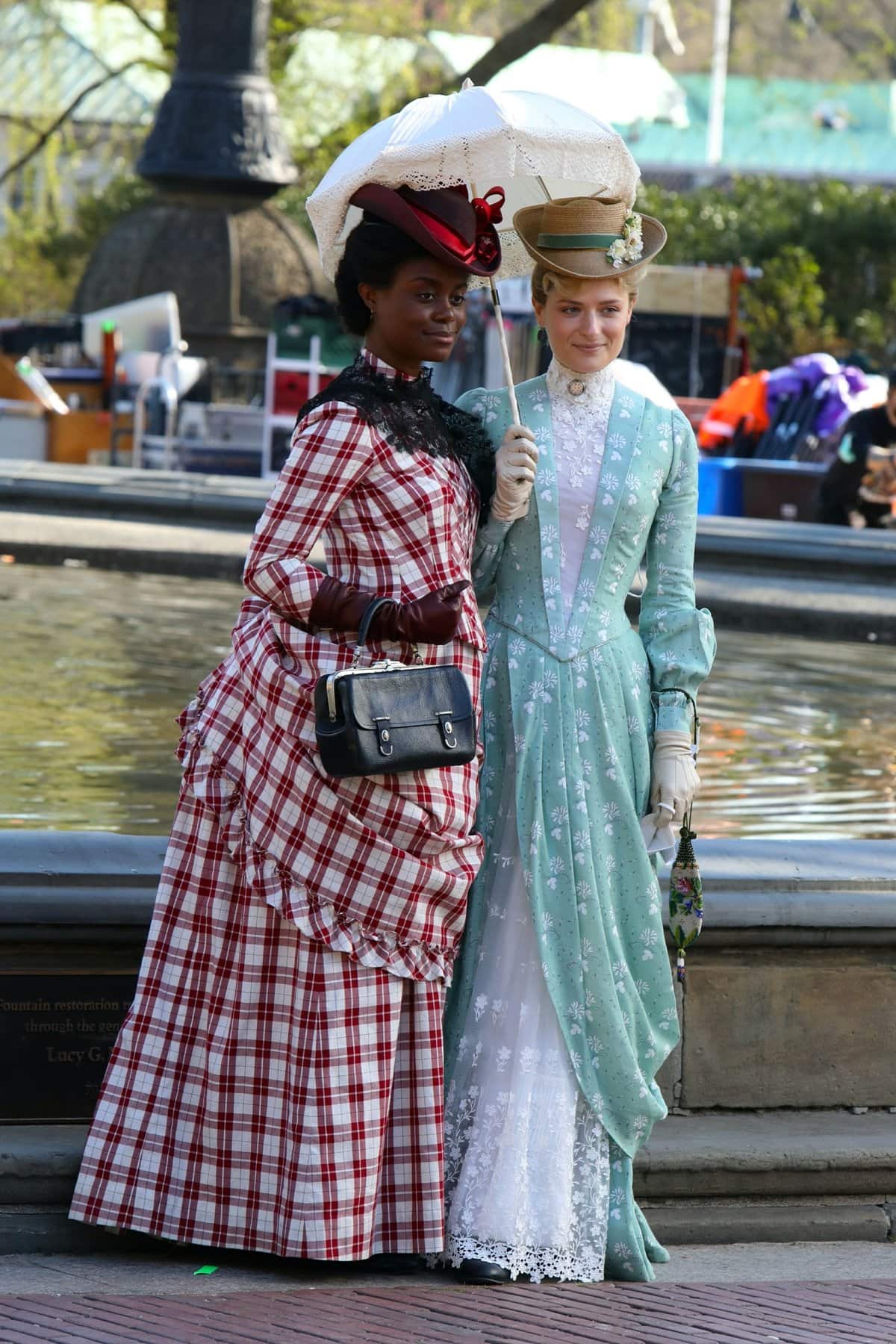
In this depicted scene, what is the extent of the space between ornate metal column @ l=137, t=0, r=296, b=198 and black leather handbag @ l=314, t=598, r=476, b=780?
43.9 ft

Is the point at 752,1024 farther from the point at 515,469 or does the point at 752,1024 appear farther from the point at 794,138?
the point at 794,138

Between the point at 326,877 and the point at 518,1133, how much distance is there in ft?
1.68

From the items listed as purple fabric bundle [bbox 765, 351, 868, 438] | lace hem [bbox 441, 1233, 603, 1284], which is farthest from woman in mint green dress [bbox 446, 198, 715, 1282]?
purple fabric bundle [bbox 765, 351, 868, 438]

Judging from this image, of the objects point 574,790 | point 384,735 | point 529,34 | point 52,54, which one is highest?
point 52,54

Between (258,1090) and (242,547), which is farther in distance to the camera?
(242,547)

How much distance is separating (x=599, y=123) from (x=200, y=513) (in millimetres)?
8268

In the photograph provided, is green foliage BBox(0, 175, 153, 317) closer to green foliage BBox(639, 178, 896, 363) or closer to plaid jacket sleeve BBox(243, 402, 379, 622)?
green foliage BBox(639, 178, 896, 363)

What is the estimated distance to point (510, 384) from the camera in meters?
3.38

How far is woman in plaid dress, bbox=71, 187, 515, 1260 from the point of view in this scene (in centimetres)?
319

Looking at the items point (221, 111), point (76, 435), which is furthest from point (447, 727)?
point (221, 111)

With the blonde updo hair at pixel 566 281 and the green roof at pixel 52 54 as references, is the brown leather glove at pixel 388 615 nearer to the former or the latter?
the blonde updo hair at pixel 566 281

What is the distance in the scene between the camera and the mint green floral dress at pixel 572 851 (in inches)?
130

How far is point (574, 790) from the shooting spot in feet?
10.9

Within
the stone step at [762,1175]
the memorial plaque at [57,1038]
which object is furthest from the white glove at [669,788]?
the memorial plaque at [57,1038]
